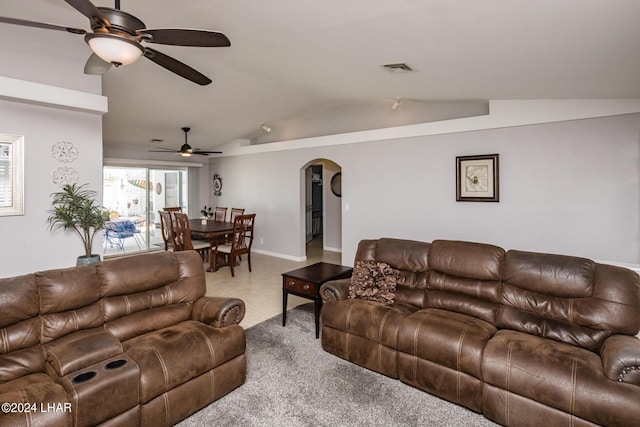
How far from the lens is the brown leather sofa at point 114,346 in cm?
172

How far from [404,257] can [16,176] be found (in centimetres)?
381

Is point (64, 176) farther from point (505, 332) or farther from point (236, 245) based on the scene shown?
point (505, 332)

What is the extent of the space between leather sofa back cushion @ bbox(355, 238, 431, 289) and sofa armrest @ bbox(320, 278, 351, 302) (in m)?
0.40

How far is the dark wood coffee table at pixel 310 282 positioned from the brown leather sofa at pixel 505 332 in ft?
0.68

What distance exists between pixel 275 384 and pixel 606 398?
6.77 ft

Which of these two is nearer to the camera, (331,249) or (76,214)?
(76,214)

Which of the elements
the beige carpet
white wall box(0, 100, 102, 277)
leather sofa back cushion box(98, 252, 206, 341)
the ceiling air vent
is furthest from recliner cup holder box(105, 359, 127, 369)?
the ceiling air vent

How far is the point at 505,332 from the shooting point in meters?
2.41

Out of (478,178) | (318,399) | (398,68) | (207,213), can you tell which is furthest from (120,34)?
(207,213)

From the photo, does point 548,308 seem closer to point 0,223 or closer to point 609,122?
point 609,122

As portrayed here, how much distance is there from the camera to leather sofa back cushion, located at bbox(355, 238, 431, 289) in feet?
10.2

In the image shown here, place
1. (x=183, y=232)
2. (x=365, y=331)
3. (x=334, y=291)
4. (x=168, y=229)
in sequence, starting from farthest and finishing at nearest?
(x=168, y=229) → (x=183, y=232) → (x=334, y=291) → (x=365, y=331)

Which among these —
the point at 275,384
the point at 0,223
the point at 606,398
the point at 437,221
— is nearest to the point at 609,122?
the point at 437,221

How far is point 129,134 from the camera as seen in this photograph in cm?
644
